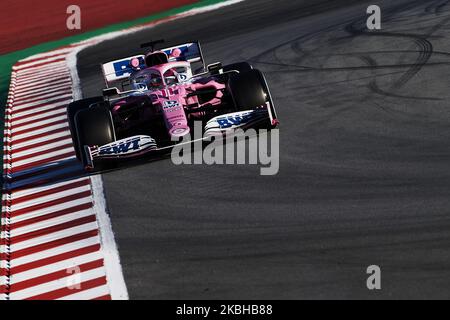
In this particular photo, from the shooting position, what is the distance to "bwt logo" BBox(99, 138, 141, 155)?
12367 mm

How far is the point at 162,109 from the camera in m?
13.0

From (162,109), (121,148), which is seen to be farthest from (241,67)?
(121,148)

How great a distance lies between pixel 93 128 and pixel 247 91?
7.90 ft

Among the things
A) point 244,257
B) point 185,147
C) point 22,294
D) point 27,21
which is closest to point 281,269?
point 244,257

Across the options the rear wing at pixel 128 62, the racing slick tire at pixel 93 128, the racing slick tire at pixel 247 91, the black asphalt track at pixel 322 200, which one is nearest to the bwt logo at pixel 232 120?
the racing slick tire at pixel 247 91

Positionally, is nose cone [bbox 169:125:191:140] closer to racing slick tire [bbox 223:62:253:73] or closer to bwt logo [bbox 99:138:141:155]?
bwt logo [bbox 99:138:141:155]

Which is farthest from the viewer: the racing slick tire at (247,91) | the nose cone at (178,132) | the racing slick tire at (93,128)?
the racing slick tire at (247,91)

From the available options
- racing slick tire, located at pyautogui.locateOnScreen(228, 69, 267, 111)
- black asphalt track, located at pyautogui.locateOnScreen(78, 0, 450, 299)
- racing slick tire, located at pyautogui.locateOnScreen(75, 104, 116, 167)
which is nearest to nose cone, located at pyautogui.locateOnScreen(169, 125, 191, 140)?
black asphalt track, located at pyautogui.locateOnScreen(78, 0, 450, 299)

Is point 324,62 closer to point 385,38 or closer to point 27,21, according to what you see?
point 385,38

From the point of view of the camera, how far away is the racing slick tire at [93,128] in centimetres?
1262

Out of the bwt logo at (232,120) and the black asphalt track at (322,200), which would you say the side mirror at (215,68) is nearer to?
the black asphalt track at (322,200)

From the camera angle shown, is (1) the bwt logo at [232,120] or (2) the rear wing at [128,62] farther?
(2) the rear wing at [128,62]

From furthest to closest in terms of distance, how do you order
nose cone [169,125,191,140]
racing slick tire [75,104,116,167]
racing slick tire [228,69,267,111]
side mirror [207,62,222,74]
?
side mirror [207,62,222,74] → racing slick tire [228,69,267,111] → racing slick tire [75,104,116,167] → nose cone [169,125,191,140]

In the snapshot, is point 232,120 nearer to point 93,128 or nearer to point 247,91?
point 247,91
